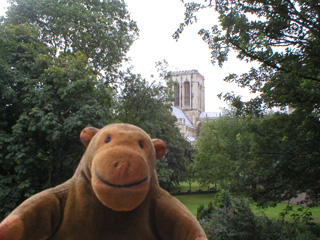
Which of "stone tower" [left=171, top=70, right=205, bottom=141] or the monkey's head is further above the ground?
"stone tower" [left=171, top=70, right=205, bottom=141]

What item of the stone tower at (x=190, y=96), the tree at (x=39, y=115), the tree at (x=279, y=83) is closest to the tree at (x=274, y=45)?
the tree at (x=279, y=83)

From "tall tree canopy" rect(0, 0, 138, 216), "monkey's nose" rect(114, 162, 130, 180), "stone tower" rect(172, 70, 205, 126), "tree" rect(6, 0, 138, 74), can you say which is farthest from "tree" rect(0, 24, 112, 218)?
"stone tower" rect(172, 70, 205, 126)

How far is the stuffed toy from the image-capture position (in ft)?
6.63

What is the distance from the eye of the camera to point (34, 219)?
2168 millimetres

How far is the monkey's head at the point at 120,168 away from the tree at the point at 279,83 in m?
3.76

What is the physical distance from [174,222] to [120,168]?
2.43 ft

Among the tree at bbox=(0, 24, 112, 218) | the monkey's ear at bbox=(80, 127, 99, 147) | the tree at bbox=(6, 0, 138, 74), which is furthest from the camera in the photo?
the tree at bbox=(6, 0, 138, 74)

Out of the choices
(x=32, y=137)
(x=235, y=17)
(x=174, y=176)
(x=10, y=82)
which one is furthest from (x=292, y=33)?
(x=174, y=176)

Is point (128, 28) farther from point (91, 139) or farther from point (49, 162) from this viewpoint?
point (91, 139)

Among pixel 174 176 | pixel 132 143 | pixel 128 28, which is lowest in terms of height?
pixel 174 176

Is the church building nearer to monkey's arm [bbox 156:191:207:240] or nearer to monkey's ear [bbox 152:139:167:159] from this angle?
monkey's ear [bbox 152:139:167:159]

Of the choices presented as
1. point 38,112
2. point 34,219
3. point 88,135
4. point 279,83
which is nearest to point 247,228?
point 279,83

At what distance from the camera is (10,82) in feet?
33.4

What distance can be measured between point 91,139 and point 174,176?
69.7 ft
